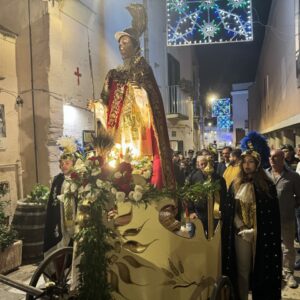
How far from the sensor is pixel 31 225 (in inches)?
237

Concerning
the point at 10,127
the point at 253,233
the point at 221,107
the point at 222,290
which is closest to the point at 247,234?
the point at 253,233

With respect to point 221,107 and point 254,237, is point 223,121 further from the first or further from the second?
point 254,237

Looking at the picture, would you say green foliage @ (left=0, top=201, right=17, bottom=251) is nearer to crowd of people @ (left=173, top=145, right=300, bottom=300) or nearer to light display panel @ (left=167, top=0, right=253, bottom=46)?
crowd of people @ (left=173, top=145, right=300, bottom=300)

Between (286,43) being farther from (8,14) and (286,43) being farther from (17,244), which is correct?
(17,244)

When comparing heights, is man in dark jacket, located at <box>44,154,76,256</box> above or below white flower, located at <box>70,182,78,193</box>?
below

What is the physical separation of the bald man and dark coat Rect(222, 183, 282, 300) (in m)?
1.16

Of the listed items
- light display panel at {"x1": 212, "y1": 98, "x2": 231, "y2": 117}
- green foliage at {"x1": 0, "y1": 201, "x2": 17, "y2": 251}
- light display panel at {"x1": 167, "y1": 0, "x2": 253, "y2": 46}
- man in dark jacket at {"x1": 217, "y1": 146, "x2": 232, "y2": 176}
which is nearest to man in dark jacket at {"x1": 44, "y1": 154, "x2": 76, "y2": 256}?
green foliage at {"x1": 0, "y1": 201, "x2": 17, "y2": 251}

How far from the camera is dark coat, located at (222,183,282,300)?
13.1 ft

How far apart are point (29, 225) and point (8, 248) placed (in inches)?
22.6

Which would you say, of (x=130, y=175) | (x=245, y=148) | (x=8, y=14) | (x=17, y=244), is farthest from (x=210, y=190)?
(x=8, y=14)

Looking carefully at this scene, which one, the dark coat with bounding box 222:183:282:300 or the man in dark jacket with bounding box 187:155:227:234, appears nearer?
the dark coat with bounding box 222:183:282:300

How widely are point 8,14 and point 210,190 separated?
6091 mm

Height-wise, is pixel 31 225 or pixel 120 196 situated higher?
pixel 120 196


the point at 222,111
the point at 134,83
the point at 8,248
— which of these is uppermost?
the point at 222,111
